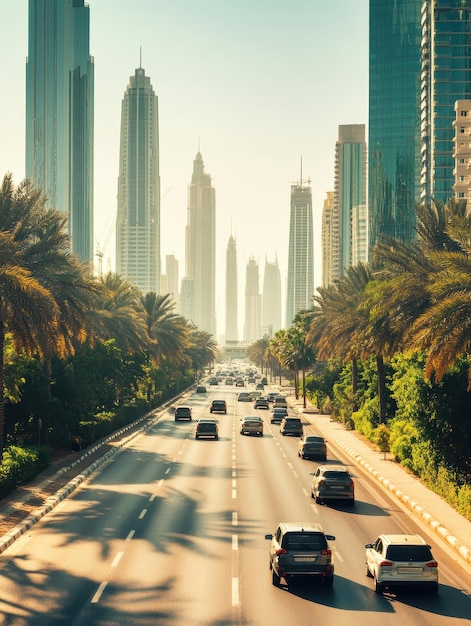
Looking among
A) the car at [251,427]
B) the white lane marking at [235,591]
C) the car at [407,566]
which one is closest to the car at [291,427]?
the car at [251,427]

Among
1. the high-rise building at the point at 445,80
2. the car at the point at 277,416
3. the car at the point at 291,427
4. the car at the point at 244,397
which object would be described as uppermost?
the high-rise building at the point at 445,80

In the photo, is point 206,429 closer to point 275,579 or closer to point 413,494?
point 413,494

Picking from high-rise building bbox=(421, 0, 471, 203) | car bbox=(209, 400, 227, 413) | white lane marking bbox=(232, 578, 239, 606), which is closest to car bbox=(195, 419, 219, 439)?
car bbox=(209, 400, 227, 413)

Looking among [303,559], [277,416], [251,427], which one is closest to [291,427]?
[251,427]

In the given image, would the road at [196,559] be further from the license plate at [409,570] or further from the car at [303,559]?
the license plate at [409,570]

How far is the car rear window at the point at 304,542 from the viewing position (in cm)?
2031

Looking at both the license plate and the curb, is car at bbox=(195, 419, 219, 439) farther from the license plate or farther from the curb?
the license plate

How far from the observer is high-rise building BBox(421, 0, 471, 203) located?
17112cm

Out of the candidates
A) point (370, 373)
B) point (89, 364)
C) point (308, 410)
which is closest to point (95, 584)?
point (89, 364)

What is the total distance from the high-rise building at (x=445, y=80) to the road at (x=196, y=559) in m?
138

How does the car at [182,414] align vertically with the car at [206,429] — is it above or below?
below

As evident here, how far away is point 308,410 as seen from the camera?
91250 mm

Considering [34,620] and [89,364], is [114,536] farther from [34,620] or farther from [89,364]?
[89,364]

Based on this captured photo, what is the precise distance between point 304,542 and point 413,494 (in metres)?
15.3
